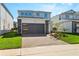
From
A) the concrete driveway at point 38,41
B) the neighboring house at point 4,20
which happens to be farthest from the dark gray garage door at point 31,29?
the concrete driveway at point 38,41

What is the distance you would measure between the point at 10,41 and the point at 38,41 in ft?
5.61

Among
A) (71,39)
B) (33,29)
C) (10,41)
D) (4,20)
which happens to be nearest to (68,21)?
(71,39)

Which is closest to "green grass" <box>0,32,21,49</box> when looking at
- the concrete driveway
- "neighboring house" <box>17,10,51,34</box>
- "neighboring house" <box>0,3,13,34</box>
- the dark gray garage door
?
the concrete driveway

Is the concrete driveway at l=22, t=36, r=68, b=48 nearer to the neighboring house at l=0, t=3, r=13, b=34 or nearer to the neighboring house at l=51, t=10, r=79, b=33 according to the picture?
the neighboring house at l=51, t=10, r=79, b=33

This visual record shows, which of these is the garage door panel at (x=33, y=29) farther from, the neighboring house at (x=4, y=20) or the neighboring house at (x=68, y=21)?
the neighboring house at (x=68, y=21)

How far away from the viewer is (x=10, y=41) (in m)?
11.3

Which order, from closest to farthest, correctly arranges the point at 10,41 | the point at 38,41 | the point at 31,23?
the point at 10,41 → the point at 38,41 → the point at 31,23

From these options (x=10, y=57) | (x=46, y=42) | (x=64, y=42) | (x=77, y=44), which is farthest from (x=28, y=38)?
(x=10, y=57)

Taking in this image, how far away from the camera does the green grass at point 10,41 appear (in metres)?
10.7

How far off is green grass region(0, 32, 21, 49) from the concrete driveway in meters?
0.36

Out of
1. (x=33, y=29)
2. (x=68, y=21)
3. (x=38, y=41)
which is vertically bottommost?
(x=38, y=41)

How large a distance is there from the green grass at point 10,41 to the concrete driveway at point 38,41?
1.17ft

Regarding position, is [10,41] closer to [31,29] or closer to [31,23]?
[31,29]

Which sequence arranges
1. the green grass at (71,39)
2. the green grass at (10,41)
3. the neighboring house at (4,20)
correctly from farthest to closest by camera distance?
1. the neighboring house at (4,20)
2. the green grass at (71,39)
3. the green grass at (10,41)
